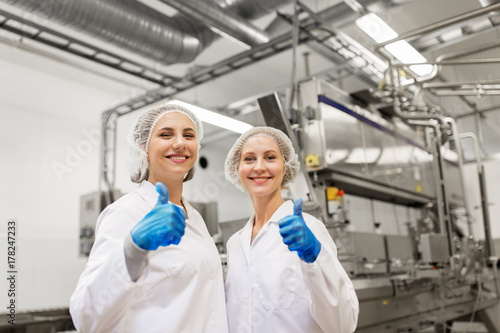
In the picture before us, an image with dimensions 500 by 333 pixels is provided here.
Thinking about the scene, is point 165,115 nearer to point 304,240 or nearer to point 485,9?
point 304,240

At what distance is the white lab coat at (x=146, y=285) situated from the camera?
2.99 feet

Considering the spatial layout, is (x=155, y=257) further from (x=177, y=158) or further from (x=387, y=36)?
(x=387, y=36)

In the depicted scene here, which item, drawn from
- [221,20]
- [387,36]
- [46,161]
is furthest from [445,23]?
[46,161]

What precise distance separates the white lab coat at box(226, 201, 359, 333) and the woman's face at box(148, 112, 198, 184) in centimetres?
33

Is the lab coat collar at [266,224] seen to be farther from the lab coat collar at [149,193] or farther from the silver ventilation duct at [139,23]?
the silver ventilation duct at [139,23]

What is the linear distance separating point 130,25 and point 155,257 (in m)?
2.49

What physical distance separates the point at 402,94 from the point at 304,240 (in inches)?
93.3

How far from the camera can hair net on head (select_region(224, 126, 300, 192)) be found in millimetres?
1430

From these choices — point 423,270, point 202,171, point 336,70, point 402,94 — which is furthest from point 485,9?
point 202,171

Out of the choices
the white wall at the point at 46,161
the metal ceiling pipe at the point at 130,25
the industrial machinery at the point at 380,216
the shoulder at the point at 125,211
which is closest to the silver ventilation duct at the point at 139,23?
the metal ceiling pipe at the point at 130,25

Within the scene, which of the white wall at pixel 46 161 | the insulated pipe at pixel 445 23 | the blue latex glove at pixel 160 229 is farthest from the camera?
the white wall at pixel 46 161

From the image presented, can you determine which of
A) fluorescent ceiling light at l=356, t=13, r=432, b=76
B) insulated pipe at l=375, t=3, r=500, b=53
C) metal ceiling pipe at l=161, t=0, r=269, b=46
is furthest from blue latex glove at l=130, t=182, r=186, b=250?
metal ceiling pipe at l=161, t=0, r=269, b=46

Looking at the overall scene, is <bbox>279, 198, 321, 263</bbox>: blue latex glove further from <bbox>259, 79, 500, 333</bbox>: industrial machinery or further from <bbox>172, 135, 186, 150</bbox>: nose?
<bbox>259, 79, 500, 333</bbox>: industrial machinery

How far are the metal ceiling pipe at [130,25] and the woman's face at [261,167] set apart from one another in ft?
6.81
